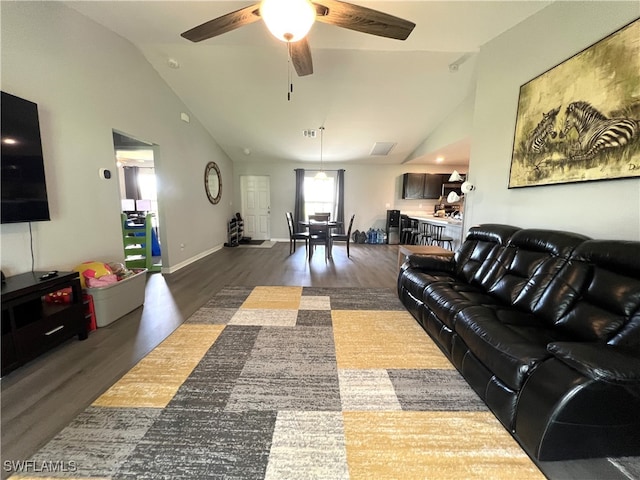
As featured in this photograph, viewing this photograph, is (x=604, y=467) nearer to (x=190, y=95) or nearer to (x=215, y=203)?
(x=190, y=95)

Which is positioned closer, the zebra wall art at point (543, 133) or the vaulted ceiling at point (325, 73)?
the zebra wall art at point (543, 133)

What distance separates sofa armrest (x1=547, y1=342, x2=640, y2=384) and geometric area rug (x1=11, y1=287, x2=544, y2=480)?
1.75 ft

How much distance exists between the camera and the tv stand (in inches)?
63.1

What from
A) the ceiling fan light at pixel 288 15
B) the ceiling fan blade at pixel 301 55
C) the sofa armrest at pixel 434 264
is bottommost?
the sofa armrest at pixel 434 264

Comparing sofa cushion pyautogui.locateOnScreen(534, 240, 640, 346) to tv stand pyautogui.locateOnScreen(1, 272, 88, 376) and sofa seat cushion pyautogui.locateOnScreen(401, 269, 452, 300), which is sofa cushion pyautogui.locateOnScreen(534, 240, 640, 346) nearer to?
sofa seat cushion pyautogui.locateOnScreen(401, 269, 452, 300)

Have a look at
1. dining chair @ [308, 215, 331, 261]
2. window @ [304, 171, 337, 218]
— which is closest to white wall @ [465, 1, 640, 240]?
dining chair @ [308, 215, 331, 261]

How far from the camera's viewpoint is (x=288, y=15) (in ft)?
4.87

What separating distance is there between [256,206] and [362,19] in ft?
20.3

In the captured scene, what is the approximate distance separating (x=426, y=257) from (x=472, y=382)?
1.45m

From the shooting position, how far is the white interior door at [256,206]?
24.1 feet

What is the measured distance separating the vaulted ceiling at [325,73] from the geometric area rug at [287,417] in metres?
2.99

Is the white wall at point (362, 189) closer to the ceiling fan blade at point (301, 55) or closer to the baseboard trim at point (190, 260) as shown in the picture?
the baseboard trim at point (190, 260)

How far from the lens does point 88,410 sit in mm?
1404

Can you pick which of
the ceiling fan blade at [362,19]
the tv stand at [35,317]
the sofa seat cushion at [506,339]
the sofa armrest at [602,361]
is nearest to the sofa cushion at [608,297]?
the sofa seat cushion at [506,339]
